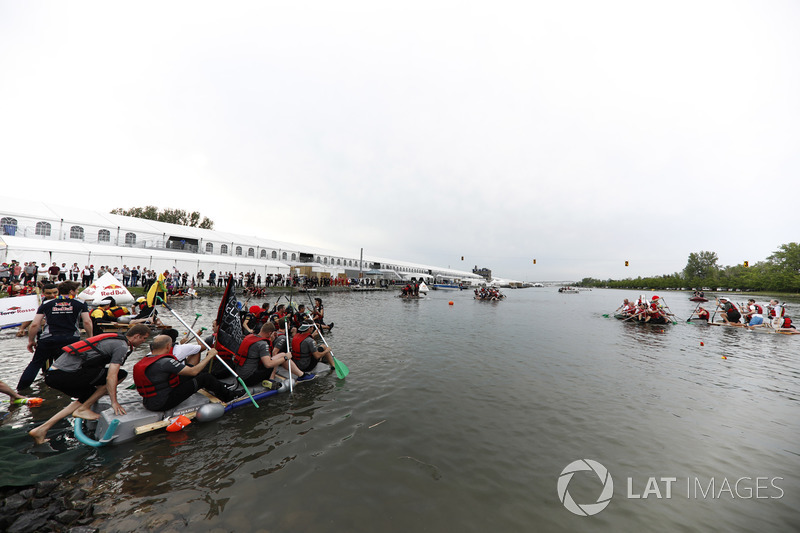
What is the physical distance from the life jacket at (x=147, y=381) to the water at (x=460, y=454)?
853mm

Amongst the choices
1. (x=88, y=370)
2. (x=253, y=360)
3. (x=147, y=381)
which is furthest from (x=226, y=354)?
(x=88, y=370)

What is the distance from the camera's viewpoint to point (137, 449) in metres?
4.97

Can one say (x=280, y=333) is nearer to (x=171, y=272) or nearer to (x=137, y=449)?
(x=137, y=449)

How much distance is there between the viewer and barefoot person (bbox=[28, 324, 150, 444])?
4.88 meters

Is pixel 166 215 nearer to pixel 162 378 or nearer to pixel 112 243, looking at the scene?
pixel 112 243

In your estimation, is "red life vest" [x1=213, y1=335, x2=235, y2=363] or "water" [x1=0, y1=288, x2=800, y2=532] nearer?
"water" [x1=0, y1=288, x2=800, y2=532]

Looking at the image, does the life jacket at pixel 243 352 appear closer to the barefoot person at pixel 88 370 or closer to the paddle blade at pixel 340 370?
the barefoot person at pixel 88 370

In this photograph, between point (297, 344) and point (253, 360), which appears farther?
point (297, 344)

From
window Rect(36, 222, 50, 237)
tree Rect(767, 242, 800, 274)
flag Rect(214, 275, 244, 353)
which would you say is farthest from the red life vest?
tree Rect(767, 242, 800, 274)

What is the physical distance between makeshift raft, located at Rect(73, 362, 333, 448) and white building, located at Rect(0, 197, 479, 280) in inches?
1085

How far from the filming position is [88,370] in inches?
200

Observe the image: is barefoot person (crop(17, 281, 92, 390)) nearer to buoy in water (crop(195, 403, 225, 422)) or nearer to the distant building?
buoy in water (crop(195, 403, 225, 422))

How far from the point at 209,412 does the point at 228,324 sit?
2.17 meters

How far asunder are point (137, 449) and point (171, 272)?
110 ft
